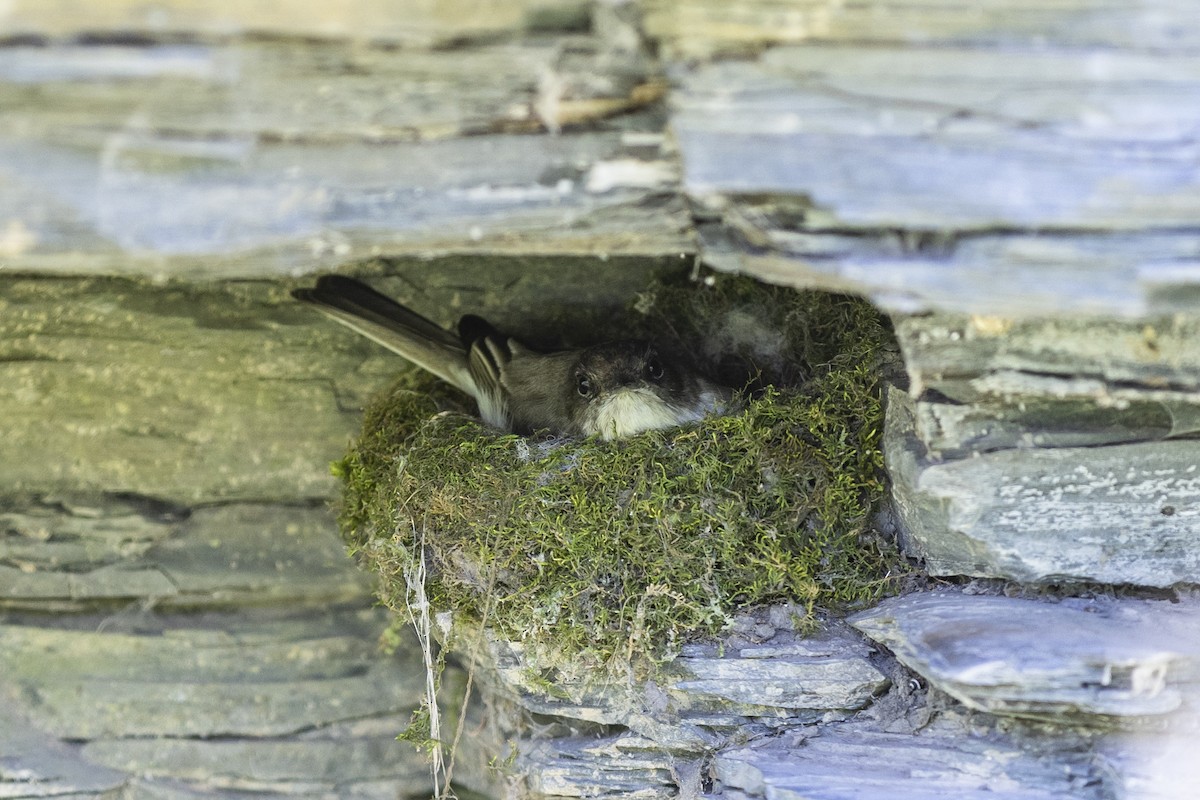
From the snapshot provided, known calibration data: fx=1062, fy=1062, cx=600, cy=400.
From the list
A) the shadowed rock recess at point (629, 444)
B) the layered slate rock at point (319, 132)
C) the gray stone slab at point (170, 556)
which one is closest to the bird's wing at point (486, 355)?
the shadowed rock recess at point (629, 444)

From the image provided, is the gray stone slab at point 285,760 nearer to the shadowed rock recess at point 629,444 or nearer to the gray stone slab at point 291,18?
the shadowed rock recess at point 629,444

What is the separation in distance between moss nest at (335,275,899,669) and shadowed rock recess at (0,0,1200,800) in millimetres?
18

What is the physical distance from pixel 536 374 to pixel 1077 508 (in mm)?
2327

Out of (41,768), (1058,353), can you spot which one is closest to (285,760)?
(41,768)

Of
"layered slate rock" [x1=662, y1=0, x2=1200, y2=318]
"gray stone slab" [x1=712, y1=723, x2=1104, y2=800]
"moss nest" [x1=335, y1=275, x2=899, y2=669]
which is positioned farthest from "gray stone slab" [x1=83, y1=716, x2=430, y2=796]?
"layered slate rock" [x1=662, y1=0, x2=1200, y2=318]

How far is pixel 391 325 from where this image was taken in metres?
4.25

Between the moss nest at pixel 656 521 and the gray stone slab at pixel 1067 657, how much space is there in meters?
0.52

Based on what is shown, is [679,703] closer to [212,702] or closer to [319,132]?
[319,132]

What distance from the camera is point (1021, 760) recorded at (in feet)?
9.99

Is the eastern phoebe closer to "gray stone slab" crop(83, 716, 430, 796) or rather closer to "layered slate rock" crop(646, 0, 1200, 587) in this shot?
"gray stone slab" crop(83, 716, 430, 796)

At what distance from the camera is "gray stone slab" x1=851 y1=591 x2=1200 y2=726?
2.81 meters

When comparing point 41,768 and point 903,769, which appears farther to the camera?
point 41,768

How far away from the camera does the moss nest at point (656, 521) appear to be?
140 inches

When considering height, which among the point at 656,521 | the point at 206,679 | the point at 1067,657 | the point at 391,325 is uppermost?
the point at 391,325
